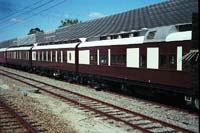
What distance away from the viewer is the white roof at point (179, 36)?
12.9 m

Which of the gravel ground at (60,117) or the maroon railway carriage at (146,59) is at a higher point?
the maroon railway carriage at (146,59)

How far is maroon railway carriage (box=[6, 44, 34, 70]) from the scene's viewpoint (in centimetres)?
4150

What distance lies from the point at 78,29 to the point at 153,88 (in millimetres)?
37432

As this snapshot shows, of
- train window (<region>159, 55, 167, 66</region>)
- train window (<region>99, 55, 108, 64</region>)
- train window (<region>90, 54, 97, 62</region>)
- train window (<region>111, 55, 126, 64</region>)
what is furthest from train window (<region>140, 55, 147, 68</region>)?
train window (<region>90, 54, 97, 62</region>)

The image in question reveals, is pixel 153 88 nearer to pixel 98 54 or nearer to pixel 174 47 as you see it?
pixel 174 47

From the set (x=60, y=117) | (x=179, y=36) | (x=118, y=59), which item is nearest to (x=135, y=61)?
(x=118, y=59)

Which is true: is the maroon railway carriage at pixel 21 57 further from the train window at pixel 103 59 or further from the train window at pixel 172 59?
the train window at pixel 172 59

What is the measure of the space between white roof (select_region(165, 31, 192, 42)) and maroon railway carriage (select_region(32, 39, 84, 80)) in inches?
497

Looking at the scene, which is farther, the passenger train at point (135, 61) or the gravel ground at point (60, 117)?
the passenger train at point (135, 61)

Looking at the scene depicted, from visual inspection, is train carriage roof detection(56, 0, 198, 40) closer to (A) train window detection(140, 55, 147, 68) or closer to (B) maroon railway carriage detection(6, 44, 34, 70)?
(B) maroon railway carriage detection(6, 44, 34, 70)

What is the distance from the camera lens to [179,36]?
1353 centimetres

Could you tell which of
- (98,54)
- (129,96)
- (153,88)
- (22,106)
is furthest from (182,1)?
(22,106)

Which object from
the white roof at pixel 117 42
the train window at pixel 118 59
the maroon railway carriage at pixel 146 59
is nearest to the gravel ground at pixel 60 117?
the maroon railway carriage at pixel 146 59

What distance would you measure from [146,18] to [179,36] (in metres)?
18.7
